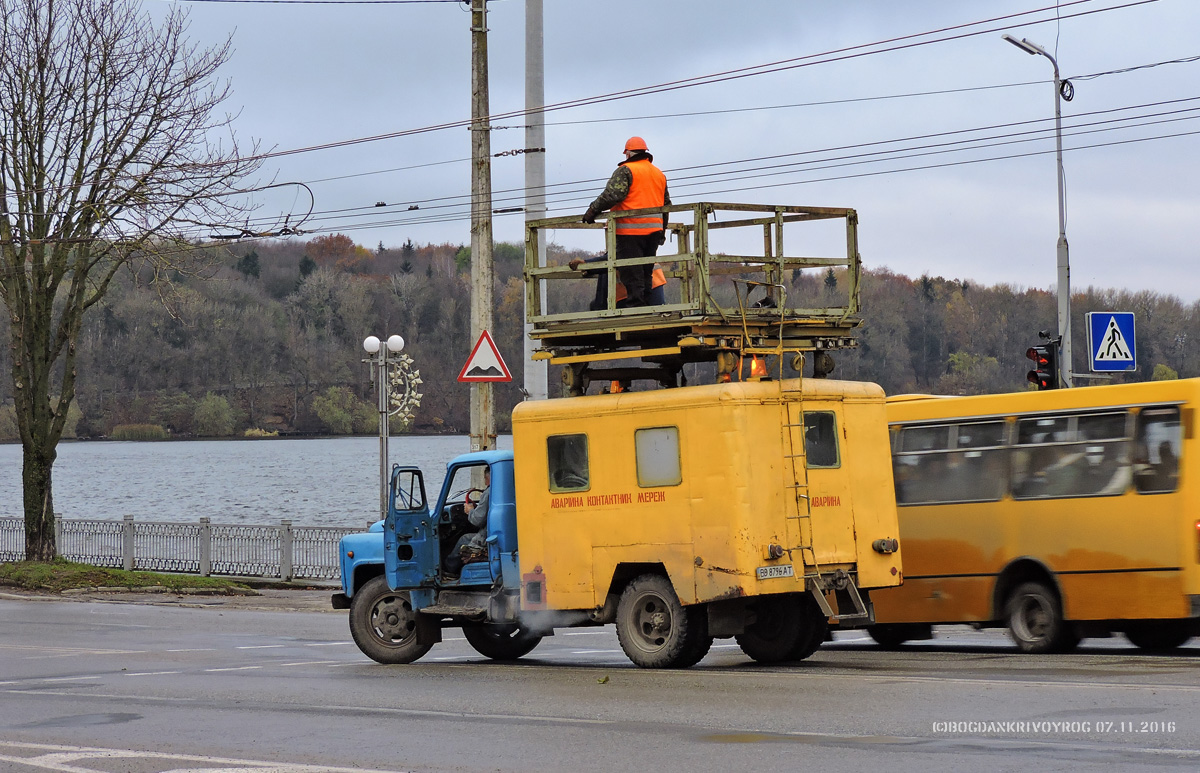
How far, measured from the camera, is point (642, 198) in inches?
583

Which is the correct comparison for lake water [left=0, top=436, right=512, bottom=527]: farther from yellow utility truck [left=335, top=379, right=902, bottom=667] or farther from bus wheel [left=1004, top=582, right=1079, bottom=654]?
bus wheel [left=1004, top=582, right=1079, bottom=654]

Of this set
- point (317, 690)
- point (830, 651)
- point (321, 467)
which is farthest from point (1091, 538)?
point (321, 467)

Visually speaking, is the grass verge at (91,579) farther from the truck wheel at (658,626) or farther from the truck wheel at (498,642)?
the truck wheel at (658,626)

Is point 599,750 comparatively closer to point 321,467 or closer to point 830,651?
point 830,651

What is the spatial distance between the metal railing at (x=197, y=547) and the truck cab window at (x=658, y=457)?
14.6 meters

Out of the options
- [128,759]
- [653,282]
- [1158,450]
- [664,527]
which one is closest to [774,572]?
[664,527]

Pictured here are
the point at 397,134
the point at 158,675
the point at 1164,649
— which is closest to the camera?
the point at 158,675

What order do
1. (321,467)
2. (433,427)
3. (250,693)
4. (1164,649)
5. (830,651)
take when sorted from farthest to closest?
(321,467) < (433,427) < (830,651) < (1164,649) < (250,693)

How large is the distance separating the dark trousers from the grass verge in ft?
52.7

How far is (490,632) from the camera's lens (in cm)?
1662

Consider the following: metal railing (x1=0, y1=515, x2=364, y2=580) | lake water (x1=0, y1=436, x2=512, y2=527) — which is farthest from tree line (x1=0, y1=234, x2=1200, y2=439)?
metal railing (x1=0, y1=515, x2=364, y2=580)

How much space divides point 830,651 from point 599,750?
28.1 ft

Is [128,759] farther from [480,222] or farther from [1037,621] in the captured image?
[480,222]

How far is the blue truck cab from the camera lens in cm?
1559
